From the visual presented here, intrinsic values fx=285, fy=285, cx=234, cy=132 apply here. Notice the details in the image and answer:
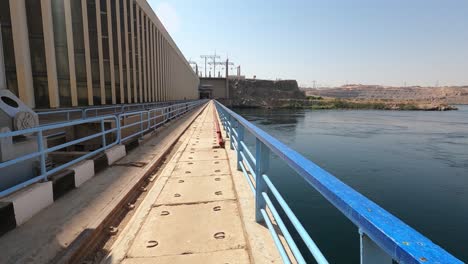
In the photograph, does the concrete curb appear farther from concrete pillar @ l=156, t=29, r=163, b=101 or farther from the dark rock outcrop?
the dark rock outcrop

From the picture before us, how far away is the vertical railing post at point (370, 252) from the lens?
46.9 inches

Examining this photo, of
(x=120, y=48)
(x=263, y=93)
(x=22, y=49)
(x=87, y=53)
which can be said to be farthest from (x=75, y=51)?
(x=263, y=93)

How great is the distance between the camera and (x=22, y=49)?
11508mm

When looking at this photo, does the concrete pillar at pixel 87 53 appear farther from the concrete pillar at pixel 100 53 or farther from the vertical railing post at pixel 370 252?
the vertical railing post at pixel 370 252

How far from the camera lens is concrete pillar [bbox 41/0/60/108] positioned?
1224 cm

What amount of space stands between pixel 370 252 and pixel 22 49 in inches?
563

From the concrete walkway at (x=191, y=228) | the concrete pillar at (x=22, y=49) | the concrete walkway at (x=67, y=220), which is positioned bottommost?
the concrete walkway at (x=191, y=228)

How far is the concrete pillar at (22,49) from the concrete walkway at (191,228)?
32.2 ft

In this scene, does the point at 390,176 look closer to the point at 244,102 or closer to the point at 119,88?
the point at 119,88

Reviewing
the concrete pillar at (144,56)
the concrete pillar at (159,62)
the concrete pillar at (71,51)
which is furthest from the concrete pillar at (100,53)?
the concrete pillar at (159,62)

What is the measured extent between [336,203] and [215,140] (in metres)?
8.50

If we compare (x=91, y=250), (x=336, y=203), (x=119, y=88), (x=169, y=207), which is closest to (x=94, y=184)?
(x=169, y=207)

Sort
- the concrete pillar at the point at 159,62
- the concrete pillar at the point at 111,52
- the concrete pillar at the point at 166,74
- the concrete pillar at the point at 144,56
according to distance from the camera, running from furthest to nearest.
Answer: the concrete pillar at the point at 166,74, the concrete pillar at the point at 159,62, the concrete pillar at the point at 144,56, the concrete pillar at the point at 111,52

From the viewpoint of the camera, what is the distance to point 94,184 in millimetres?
4992
